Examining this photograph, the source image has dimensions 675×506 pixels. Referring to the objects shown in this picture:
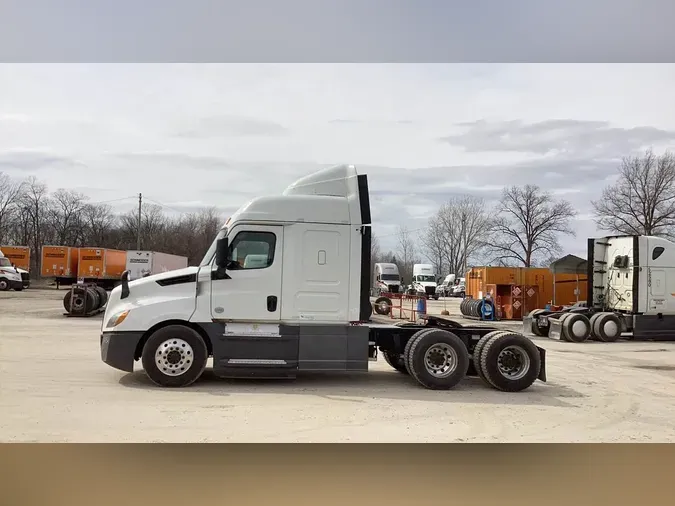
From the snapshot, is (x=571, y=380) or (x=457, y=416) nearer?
(x=457, y=416)

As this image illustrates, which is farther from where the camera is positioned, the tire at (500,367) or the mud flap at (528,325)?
the mud flap at (528,325)

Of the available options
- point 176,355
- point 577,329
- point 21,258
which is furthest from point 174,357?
point 21,258

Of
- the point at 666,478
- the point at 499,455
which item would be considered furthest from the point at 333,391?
the point at 666,478

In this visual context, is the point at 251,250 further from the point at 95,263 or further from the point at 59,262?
the point at 59,262

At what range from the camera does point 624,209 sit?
65.9 ft

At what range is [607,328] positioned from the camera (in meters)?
17.5

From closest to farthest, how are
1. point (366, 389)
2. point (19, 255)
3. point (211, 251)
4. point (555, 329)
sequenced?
point (211, 251)
point (366, 389)
point (555, 329)
point (19, 255)

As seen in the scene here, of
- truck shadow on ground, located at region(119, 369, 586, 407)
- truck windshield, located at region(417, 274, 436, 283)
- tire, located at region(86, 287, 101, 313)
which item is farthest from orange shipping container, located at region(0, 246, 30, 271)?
truck shadow on ground, located at region(119, 369, 586, 407)

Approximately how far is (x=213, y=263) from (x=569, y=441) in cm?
506

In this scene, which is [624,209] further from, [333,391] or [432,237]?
[333,391]

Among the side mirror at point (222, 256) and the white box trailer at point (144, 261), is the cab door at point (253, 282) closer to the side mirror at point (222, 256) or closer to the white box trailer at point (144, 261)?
the side mirror at point (222, 256)

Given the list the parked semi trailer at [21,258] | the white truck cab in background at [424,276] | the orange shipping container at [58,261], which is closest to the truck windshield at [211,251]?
the parked semi trailer at [21,258]

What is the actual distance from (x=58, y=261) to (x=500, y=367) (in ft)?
118

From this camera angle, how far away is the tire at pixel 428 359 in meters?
8.66
